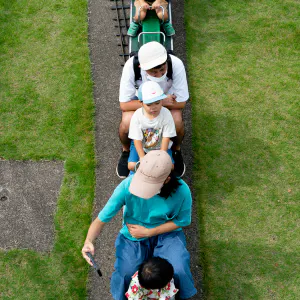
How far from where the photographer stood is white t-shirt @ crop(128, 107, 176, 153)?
4242 mm

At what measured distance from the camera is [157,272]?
10.2 feet

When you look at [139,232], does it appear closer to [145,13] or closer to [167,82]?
[167,82]

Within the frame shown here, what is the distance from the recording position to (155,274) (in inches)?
122

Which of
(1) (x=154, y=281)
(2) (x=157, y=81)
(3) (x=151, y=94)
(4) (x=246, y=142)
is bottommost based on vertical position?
(4) (x=246, y=142)

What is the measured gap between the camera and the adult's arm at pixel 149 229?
144 inches

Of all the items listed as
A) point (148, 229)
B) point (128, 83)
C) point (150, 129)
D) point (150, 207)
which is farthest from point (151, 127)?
point (148, 229)

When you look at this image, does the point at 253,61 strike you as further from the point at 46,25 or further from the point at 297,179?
the point at 46,25

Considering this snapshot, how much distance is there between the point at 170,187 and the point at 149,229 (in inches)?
21.2

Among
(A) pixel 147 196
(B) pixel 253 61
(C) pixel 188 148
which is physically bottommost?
(C) pixel 188 148

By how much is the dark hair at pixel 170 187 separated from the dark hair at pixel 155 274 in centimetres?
58

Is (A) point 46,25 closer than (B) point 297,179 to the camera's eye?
No

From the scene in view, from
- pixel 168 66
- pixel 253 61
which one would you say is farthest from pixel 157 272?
pixel 253 61

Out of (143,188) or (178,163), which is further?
(178,163)

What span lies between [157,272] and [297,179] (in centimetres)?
275
